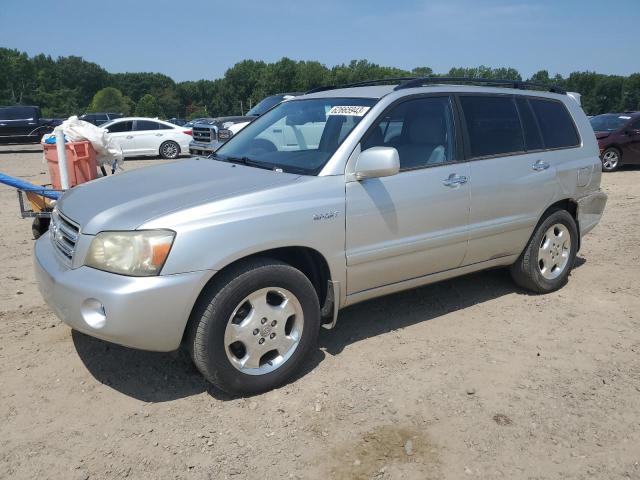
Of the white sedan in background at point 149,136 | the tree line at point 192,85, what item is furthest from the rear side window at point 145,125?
the tree line at point 192,85

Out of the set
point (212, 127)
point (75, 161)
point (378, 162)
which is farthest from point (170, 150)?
point (378, 162)

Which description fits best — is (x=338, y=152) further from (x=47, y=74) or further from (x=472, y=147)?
(x=47, y=74)

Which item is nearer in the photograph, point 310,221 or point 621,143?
point 310,221

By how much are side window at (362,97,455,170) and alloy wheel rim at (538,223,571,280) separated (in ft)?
4.83

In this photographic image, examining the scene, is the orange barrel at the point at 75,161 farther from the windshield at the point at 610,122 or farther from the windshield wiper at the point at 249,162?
the windshield at the point at 610,122

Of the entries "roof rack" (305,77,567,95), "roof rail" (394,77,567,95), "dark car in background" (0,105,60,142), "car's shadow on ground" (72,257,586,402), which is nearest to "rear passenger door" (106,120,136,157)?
"dark car in background" (0,105,60,142)

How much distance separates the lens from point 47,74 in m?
105

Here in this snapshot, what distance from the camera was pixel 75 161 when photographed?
21.0ft

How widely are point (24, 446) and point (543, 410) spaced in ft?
9.30

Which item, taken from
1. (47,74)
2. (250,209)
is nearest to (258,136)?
(250,209)

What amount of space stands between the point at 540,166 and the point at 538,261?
860 mm

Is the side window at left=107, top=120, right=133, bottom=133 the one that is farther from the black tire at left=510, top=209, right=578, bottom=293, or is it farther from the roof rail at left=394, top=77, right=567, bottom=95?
the black tire at left=510, top=209, right=578, bottom=293

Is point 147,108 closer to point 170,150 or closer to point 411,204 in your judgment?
point 170,150

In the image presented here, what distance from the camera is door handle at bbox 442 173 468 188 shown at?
394 centimetres
